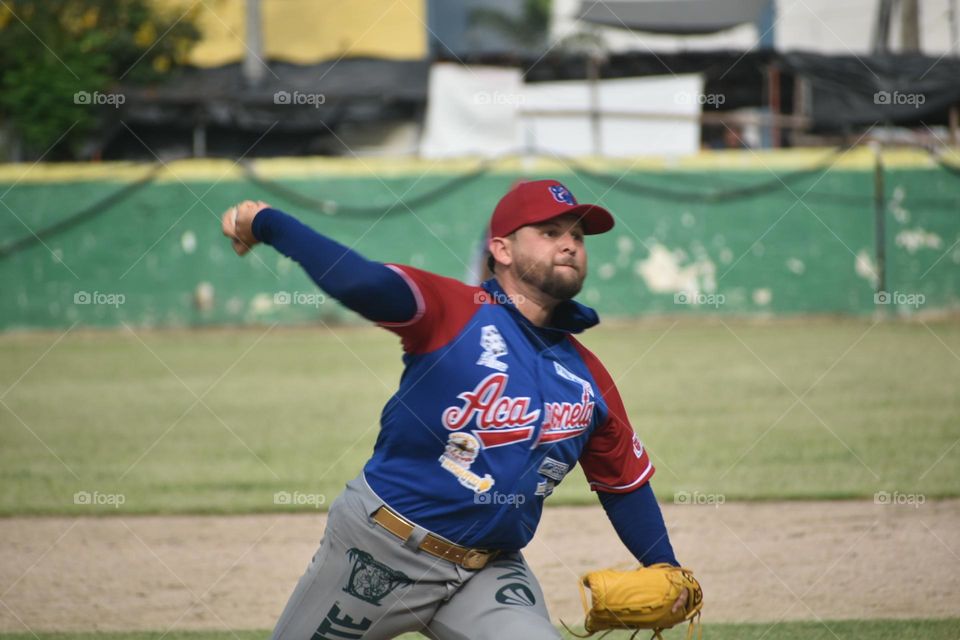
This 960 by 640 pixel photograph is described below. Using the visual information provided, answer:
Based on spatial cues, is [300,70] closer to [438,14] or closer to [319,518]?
[438,14]

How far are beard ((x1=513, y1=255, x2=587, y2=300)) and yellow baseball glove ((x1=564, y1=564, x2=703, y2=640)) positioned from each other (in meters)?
0.90

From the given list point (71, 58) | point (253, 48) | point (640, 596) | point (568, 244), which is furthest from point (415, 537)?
point (253, 48)

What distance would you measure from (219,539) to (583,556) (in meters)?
2.32

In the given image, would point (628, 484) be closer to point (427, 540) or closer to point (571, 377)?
point (571, 377)

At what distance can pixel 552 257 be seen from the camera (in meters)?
3.47

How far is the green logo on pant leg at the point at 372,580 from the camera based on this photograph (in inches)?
135

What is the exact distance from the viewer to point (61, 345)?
17359 mm

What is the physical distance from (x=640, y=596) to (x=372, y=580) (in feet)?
2.74

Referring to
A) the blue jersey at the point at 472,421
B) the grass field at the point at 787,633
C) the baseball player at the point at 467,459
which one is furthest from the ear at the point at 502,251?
the grass field at the point at 787,633

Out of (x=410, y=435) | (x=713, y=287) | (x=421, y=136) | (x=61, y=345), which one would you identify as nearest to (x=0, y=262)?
(x=61, y=345)

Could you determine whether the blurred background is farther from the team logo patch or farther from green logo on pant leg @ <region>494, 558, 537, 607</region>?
the team logo patch

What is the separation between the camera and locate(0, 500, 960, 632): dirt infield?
555 cm

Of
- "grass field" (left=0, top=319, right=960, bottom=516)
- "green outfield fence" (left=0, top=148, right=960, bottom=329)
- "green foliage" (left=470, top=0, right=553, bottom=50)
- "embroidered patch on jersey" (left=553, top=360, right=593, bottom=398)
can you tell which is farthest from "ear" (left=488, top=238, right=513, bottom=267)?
"green foliage" (left=470, top=0, right=553, bottom=50)

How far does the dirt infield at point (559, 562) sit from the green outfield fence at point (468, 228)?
10820 mm
